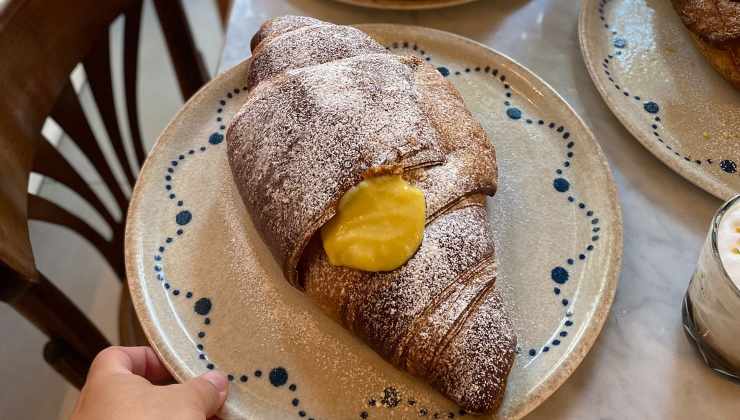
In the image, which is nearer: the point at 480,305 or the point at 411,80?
the point at 480,305

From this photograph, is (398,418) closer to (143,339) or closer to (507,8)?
(143,339)

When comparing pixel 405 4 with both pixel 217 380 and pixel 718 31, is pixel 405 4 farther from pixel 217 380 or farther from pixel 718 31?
pixel 217 380

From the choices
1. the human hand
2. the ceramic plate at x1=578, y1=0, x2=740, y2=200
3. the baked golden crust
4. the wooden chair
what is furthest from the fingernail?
the baked golden crust

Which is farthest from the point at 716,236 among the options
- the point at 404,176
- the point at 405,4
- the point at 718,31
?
the point at 405,4

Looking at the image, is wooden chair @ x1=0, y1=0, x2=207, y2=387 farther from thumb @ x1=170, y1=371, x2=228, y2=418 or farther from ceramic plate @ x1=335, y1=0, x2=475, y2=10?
ceramic plate @ x1=335, y1=0, x2=475, y2=10

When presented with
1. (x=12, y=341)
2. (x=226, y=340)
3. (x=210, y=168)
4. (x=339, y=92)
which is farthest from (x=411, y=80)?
(x=12, y=341)

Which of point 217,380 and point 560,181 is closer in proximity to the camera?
point 217,380
